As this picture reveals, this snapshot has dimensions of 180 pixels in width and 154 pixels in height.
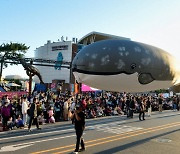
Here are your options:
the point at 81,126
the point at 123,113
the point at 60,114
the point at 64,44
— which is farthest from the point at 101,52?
the point at 64,44

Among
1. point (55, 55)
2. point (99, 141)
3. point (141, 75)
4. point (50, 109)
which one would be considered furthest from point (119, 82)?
point (55, 55)

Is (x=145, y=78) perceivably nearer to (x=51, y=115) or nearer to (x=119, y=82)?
(x=119, y=82)

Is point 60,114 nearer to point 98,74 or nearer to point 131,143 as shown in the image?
point 131,143

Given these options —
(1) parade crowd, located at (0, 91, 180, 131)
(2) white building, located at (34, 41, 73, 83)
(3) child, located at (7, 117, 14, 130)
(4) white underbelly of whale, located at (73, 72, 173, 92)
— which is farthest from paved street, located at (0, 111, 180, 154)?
(2) white building, located at (34, 41, 73, 83)

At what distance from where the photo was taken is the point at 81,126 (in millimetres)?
8969

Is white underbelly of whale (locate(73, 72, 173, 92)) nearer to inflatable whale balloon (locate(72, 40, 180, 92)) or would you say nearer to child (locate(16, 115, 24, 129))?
inflatable whale balloon (locate(72, 40, 180, 92))

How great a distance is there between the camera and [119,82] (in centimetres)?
517

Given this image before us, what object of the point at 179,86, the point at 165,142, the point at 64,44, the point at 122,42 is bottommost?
the point at 165,142

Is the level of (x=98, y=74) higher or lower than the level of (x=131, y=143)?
higher

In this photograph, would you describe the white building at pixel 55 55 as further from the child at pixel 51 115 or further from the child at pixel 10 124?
the child at pixel 10 124

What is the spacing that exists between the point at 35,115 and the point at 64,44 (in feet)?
133

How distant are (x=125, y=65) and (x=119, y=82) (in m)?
0.52

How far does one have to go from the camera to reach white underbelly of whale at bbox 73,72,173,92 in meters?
5.00

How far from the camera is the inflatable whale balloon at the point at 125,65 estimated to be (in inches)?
185
